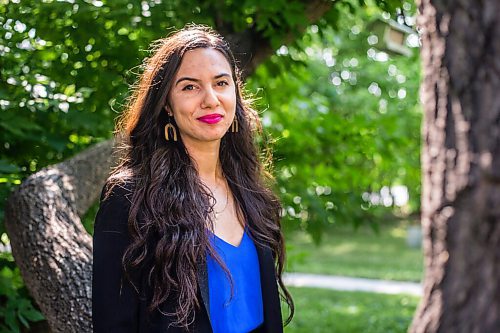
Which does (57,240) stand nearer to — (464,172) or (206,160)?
(206,160)

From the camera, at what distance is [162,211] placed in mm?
2709

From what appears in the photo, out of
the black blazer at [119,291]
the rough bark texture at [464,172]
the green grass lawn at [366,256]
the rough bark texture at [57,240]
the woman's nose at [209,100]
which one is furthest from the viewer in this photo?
the green grass lawn at [366,256]

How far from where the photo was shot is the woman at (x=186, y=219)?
8.51 feet

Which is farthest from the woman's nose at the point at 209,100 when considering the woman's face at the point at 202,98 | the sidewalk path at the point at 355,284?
the sidewalk path at the point at 355,284

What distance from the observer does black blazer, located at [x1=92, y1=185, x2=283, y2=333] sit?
Result: 257 centimetres

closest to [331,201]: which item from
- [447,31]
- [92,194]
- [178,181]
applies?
[92,194]

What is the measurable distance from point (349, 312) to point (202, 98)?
8335mm

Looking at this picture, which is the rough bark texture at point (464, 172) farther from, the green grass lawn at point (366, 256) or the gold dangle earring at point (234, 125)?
the green grass lawn at point (366, 256)

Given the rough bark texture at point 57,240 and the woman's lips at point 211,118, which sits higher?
the woman's lips at point 211,118

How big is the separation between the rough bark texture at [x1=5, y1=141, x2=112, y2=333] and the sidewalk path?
8817 mm

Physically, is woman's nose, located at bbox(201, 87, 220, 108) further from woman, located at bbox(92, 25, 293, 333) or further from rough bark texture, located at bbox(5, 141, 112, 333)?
rough bark texture, located at bbox(5, 141, 112, 333)

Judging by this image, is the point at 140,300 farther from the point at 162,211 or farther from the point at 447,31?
the point at 447,31

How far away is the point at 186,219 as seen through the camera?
8.89ft

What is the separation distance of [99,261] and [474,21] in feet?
5.10
